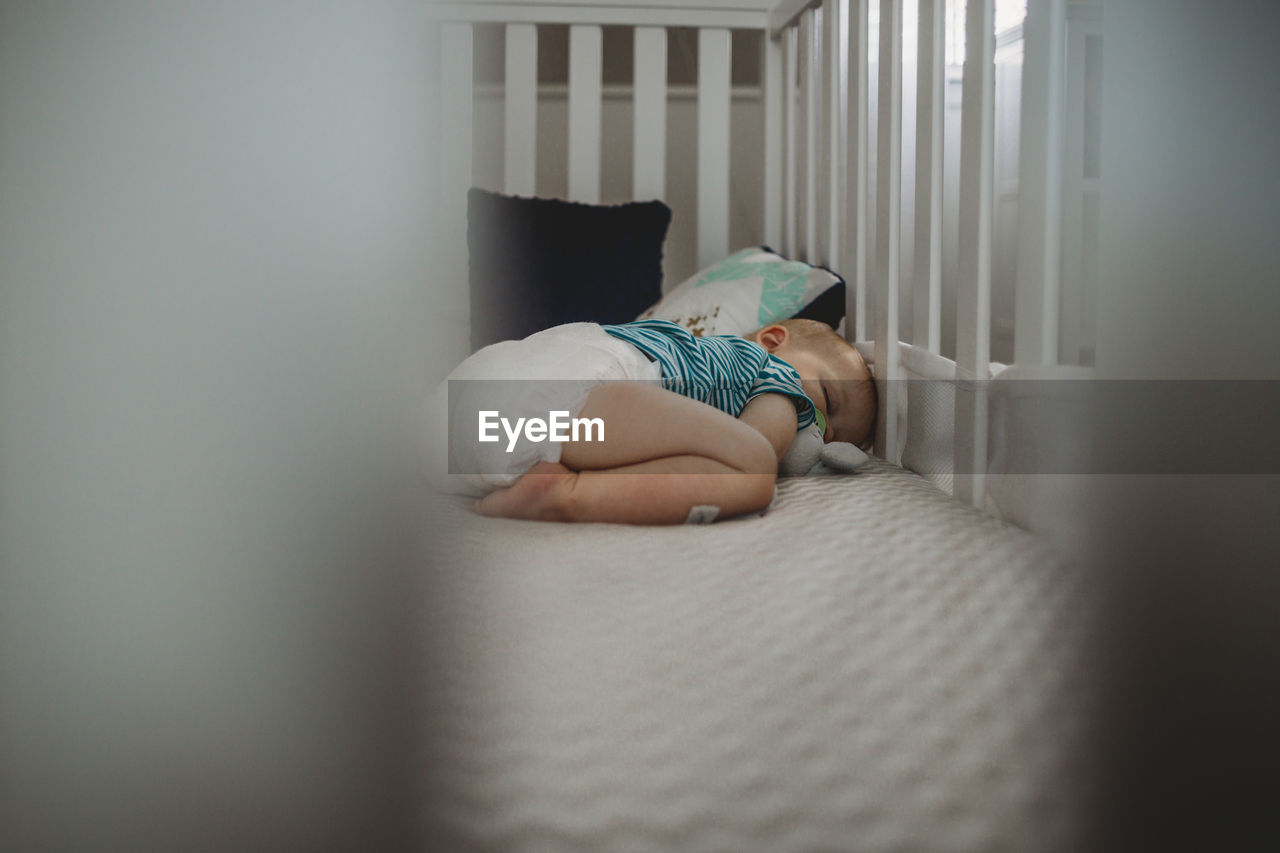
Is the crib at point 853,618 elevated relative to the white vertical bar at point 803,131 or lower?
lower

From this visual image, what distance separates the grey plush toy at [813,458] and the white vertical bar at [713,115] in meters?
0.94

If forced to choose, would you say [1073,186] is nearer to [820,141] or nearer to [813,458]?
[813,458]

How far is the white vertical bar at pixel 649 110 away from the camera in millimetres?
1642

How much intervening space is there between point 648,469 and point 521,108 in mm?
1202

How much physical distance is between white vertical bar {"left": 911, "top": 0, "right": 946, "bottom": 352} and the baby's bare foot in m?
0.51

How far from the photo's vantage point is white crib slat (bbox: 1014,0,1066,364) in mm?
572

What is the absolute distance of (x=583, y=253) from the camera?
4.47ft

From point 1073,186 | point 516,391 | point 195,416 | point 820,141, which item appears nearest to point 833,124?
point 820,141

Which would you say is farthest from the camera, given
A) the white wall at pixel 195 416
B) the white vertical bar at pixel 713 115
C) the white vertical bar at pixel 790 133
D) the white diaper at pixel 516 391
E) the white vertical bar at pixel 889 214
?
the white vertical bar at pixel 713 115

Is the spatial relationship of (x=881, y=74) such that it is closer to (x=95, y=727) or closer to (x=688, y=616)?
(x=688, y=616)

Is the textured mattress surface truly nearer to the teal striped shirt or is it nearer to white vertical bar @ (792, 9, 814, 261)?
the teal striped shirt

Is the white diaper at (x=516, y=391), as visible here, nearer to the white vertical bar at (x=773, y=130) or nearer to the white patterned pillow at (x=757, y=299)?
the white patterned pillow at (x=757, y=299)

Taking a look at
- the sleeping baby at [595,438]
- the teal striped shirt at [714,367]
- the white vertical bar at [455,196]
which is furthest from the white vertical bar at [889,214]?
the white vertical bar at [455,196]

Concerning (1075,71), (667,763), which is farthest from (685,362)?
(667,763)
